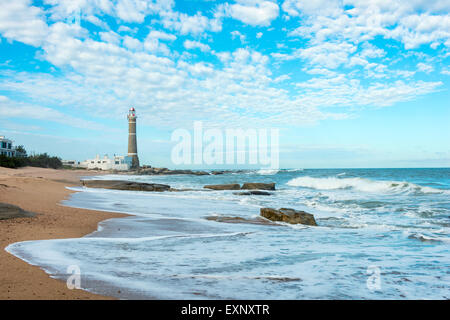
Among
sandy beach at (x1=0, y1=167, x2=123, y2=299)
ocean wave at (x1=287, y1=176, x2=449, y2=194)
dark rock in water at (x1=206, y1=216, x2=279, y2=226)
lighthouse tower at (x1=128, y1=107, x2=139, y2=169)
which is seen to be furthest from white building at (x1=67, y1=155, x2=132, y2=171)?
dark rock in water at (x1=206, y1=216, x2=279, y2=226)

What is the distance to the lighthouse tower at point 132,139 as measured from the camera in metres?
69.3

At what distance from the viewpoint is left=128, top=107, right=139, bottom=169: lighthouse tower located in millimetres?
69312

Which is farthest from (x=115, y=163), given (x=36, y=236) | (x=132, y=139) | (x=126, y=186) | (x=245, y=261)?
(x=245, y=261)

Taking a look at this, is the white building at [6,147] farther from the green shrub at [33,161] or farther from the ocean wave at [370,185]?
the ocean wave at [370,185]

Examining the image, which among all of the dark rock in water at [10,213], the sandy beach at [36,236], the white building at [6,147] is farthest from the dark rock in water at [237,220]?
the white building at [6,147]

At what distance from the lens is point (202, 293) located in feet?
11.0

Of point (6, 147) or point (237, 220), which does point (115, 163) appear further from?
point (237, 220)

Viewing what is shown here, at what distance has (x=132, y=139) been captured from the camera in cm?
7194

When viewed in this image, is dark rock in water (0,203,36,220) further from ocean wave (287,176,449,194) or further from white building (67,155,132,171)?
white building (67,155,132,171)

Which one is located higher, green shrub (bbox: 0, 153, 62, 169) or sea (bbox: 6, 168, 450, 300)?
green shrub (bbox: 0, 153, 62, 169)

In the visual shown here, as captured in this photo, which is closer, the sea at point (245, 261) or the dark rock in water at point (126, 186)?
the sea at point (245, 261)
